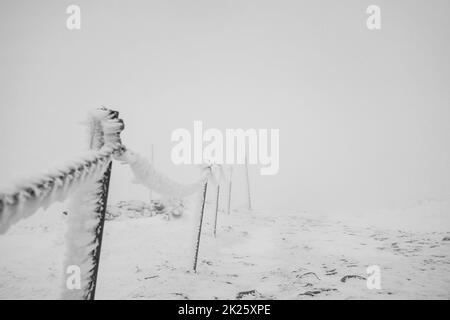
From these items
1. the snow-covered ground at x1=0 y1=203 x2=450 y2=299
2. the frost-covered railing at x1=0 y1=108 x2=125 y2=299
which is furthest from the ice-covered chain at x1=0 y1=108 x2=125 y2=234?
the snow-covered ground at x1=0 y1=203 x2=450 y2=299

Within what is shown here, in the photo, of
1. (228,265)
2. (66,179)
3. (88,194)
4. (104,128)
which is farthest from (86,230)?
(228,265)

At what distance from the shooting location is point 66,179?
1.20 meters

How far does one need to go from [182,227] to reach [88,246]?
611 centimetres

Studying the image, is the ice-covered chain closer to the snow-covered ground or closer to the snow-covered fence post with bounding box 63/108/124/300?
the snow-covered fence post with bounding box 63/108/124/300

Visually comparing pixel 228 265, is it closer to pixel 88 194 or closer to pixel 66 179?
pixel 88 194

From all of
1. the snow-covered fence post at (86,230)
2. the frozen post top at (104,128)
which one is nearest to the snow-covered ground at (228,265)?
the snow-covered fence post at (86,230)

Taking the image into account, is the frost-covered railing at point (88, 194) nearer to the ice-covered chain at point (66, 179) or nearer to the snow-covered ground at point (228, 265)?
the ice-covered chain at point (66, 179)

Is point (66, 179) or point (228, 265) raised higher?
point (66, 179)

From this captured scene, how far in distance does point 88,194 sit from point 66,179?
0.40m

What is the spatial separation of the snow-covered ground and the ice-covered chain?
2.03 meters

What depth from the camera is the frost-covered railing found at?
4.09ft

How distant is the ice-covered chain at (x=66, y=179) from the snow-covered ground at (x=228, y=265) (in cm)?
203
